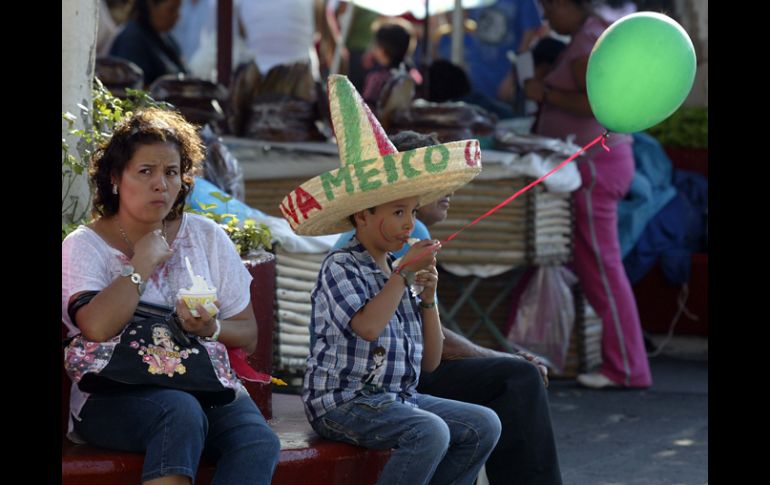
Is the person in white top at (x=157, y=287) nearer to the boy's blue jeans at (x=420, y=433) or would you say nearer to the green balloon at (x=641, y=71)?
the boy's blue jeans at (x=420, y=433)

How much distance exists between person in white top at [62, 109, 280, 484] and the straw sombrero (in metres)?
0.29

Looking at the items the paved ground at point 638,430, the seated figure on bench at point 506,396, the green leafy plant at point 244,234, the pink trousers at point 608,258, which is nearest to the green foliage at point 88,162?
the green leafy plant at point 244,234

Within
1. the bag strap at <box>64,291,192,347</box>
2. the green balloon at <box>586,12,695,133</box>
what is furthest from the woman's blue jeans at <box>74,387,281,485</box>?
the green balloon at <box>586,12,695,133</box>

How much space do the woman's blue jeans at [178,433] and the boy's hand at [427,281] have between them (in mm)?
598

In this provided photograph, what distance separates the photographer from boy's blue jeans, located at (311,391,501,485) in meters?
3.46

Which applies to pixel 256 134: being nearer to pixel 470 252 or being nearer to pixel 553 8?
pixel 470 252

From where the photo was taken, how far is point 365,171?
349 cm

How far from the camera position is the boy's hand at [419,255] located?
3488mm

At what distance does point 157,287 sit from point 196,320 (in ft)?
0.84

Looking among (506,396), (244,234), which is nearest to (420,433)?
(506,396)
